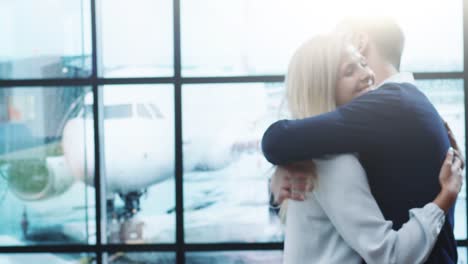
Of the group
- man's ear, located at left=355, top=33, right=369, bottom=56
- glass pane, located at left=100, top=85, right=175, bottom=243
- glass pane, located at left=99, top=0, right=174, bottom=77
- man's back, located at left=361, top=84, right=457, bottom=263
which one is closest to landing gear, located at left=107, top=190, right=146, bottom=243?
glass pane, located at left=100, top=85, right=175, bottom=243

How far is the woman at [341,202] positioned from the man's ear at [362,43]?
15 centimetres

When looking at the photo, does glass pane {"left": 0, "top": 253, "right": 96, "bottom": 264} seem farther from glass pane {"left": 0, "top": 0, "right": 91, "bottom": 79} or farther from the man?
the man

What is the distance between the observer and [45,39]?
2617 mm

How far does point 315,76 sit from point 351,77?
0.09m

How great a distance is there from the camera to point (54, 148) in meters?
2.59

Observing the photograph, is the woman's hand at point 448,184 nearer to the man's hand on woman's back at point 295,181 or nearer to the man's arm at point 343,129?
the man's arm at point 343,129

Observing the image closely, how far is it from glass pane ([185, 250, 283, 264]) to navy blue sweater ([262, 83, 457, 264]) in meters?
1.40

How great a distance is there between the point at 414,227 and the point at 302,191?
228 mm

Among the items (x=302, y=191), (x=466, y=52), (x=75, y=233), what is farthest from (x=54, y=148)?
(x=466, y=52)

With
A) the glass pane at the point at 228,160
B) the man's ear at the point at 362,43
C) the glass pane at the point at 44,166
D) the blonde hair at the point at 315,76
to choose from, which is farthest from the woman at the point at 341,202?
the glass pane at the point at 44,166

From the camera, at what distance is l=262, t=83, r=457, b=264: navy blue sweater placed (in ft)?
3.77

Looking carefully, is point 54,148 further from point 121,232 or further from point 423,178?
point 423,178

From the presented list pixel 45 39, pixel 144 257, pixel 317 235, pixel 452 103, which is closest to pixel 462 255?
pixel 452 103

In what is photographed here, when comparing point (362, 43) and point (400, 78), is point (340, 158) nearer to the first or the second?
point (400, 78)
